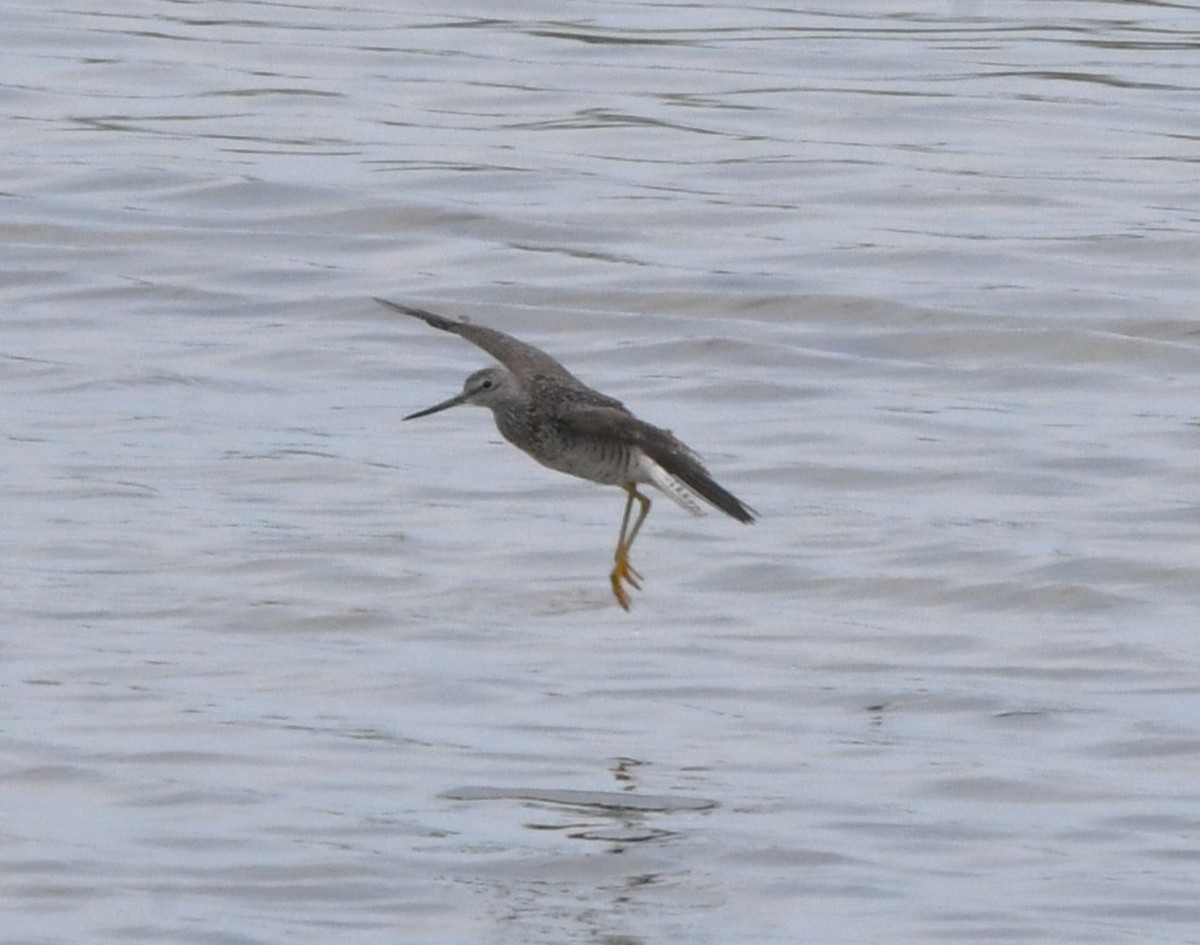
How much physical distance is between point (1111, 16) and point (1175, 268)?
7852 millimetres

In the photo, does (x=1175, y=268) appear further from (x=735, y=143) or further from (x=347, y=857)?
(x=347, y=857)

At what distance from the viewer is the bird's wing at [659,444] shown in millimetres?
10195

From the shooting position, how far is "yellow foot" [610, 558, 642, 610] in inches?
439

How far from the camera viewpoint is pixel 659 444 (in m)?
10.7

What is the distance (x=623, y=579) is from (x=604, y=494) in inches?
78.4

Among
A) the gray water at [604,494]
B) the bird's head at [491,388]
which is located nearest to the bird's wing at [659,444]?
the bird's head at [491,388]

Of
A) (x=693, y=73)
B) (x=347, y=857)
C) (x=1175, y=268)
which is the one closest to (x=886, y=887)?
(x=347, y=857)

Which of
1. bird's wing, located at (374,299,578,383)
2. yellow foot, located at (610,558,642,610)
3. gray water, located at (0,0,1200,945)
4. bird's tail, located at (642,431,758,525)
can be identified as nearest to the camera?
gray water, located at (0,0,1200,945)

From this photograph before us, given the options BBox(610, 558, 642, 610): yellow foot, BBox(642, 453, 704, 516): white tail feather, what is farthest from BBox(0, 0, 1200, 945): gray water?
BBox(642, 453, 704, 516): white tail feather

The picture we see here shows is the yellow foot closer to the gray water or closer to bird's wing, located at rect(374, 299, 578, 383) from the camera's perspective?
the gray water

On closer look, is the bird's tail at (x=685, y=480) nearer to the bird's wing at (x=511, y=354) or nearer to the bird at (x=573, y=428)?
the bird at (x=573, y=428)

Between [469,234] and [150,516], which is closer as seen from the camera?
[150,516]

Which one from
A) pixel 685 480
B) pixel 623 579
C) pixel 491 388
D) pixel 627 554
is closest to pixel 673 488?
pixel 685 480

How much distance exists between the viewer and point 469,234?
18.2 m
